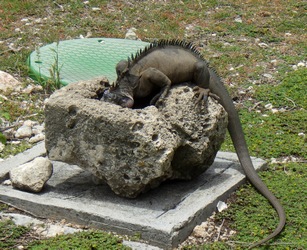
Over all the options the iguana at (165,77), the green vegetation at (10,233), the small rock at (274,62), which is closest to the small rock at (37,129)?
the iguana at (165,77)

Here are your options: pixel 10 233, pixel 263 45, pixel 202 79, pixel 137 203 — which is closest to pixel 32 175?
pixel 10 233

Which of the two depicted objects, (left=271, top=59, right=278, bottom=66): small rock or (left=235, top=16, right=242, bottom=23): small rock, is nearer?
(left=271, top=59, right=278, bottom=66): small rock

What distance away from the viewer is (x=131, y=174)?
4.95 meters

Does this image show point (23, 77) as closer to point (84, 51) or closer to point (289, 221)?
point (84, 51)

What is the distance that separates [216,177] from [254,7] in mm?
5659

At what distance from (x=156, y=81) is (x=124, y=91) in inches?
10.1

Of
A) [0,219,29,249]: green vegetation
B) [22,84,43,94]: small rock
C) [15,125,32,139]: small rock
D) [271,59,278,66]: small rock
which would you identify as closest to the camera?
[0,219,29,249]: green vegetation

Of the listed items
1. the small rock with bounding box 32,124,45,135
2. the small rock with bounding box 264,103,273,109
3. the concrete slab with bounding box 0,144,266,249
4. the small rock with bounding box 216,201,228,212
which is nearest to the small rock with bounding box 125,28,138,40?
the small rock with bounding box 264,103,273,109

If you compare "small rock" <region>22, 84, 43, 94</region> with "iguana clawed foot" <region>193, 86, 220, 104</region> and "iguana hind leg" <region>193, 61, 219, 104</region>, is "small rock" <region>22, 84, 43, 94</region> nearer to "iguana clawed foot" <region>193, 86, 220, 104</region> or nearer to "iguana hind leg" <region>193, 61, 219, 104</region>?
"iguana hind leg" <region>193, 61, 219, 104</region>

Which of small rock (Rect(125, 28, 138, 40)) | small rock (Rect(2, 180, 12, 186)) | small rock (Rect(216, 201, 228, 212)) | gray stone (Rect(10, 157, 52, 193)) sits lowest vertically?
small rock (Rect(125, 28, 138, 40))

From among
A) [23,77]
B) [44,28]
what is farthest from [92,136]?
[44,28]

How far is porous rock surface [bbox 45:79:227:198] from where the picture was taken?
483 centimetres

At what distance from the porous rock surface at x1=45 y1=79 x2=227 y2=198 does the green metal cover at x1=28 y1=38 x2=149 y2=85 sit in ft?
8.04

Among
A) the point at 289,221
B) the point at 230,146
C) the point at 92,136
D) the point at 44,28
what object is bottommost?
the point at 44,28
